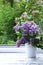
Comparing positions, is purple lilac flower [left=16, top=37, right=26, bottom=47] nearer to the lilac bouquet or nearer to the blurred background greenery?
the lilac bouquet

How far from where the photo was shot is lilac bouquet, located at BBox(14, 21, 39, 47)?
1.51 metres

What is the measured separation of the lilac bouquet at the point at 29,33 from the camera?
1.51m

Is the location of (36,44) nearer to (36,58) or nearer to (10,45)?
(36,58)

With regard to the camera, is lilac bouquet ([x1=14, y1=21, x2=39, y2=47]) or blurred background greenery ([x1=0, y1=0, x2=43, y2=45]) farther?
blurred background greenery ([x1=0, y1=0, x2=43, y2=45])

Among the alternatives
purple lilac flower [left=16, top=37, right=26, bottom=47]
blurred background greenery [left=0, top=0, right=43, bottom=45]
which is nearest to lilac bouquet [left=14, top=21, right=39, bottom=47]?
purple lilac flower [left=16, top=37, right=26, bottom=47]

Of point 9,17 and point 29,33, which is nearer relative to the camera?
point 29,33

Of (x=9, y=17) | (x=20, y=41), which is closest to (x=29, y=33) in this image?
(x=20, y=41)

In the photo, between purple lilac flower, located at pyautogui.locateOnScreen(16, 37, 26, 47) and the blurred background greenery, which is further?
the blurred background greenery

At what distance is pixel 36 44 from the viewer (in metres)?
1.55

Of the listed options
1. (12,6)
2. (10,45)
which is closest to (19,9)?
(12,6)

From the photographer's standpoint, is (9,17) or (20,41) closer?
(20,41)

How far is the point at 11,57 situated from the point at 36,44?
327 millimetres

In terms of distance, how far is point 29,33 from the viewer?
4.99 feet

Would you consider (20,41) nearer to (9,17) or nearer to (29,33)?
(29,33)
